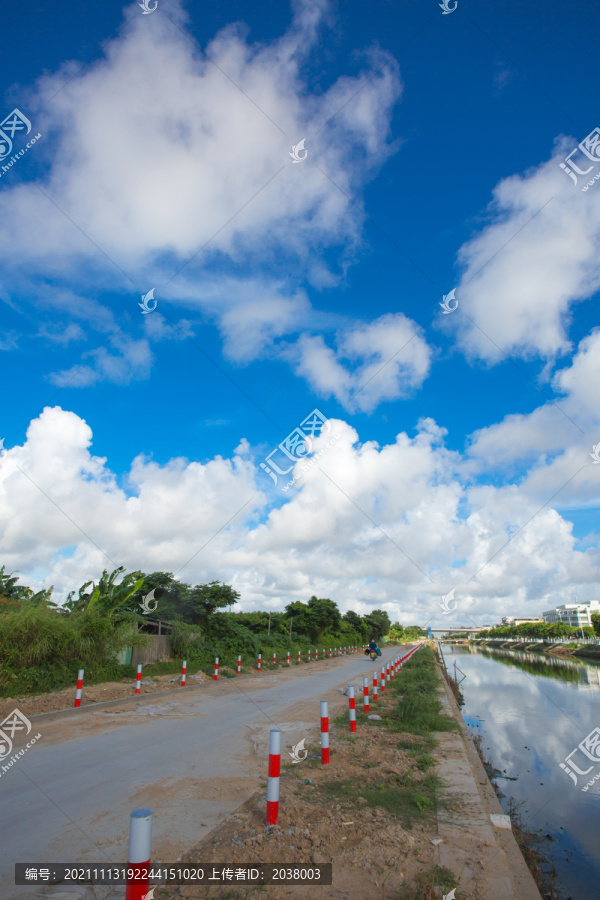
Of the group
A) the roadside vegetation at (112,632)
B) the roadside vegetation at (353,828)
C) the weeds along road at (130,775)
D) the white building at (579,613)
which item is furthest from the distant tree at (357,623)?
the white building at (579,613)

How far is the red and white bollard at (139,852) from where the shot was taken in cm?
271

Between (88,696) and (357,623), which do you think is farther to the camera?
(357,623)

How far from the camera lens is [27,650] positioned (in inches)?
498

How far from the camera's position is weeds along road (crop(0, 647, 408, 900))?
4414mm

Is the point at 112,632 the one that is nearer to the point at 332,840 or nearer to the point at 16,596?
the point at 16,596

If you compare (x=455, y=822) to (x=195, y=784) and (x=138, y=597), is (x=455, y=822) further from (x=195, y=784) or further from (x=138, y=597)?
(x=138, y=597)

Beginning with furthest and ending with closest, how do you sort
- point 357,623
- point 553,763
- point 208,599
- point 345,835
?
point 357,623
point 208,599
point 553,763
point 345,835

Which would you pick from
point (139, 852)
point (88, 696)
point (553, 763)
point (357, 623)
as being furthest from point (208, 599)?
point (357, 623)

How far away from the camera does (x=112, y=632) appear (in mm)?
15773

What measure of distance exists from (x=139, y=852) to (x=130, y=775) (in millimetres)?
4455

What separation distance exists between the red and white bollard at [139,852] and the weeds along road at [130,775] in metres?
1.50

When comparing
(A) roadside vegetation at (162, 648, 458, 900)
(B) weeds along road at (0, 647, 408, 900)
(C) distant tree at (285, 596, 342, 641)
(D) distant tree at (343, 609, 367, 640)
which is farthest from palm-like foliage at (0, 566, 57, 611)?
(D) distant tree at (343, 609, 367, 640)

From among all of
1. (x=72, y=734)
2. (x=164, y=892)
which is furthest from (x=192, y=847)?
(x=72, y=734)

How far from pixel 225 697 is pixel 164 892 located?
11.8 metres
